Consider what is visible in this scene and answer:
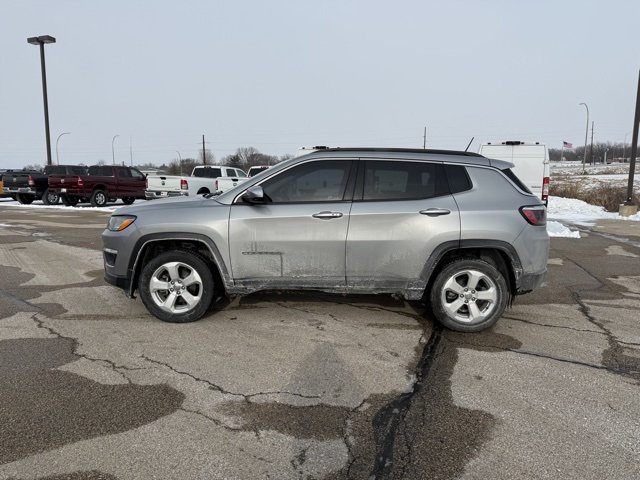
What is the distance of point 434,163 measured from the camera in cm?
491

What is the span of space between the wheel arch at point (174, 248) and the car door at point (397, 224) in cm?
130

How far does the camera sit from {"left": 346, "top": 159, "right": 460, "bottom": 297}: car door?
4.73 metres

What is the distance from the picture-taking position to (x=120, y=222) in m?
5.11

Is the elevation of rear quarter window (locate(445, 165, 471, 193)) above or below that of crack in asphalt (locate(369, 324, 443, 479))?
above

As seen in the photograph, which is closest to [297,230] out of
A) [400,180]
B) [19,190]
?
[400,180]

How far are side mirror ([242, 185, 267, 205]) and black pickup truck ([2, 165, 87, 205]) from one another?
20671 mm

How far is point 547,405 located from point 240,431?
6.94 ft

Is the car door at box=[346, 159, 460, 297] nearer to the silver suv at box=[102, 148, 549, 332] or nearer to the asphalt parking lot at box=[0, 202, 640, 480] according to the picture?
the silver suv at box=[102, 148, 549, 332]

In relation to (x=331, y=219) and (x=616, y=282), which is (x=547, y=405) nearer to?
(x=331, y=219)

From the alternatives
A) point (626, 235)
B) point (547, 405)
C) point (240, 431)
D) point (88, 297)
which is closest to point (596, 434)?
point (547, 405)

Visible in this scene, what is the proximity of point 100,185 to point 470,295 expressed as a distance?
789 inches

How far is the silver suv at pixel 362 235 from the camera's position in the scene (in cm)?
475

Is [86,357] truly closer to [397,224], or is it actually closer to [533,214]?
[397,224]

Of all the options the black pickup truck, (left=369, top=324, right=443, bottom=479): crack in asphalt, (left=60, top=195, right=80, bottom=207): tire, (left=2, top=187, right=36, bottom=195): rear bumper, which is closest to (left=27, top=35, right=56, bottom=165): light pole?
the black pickup truck
